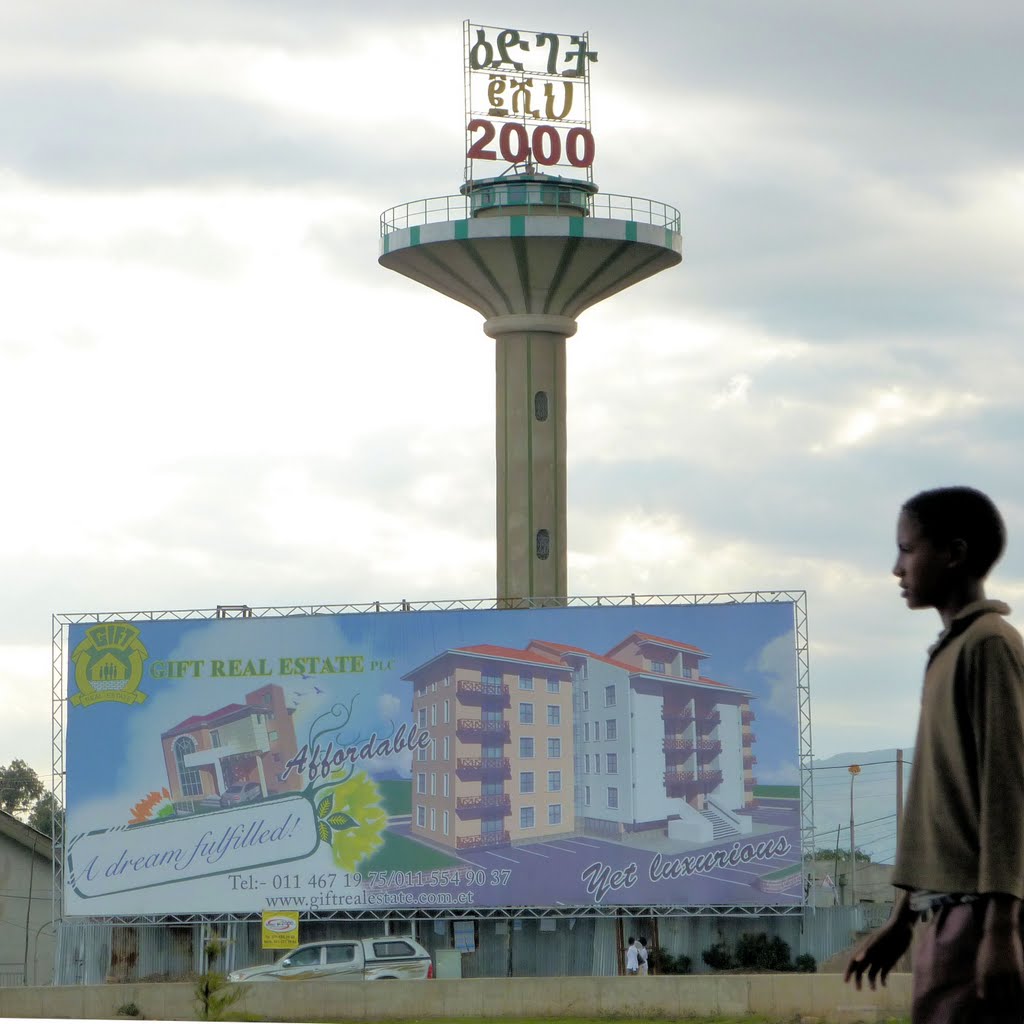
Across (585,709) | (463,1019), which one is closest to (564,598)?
(585,709)

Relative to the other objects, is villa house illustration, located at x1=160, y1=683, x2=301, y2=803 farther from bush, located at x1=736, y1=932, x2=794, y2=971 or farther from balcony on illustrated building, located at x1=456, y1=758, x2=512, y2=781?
bush, located at x1=736, y1=932, x2=794, y2=971

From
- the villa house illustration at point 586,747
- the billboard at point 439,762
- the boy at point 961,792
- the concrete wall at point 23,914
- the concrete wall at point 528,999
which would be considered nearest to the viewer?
the boy at point 961,792

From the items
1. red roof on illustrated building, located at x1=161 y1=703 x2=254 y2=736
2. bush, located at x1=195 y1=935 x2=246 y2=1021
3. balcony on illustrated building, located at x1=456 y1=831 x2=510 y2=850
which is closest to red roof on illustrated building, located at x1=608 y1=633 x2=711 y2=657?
balcony on illustrated building, located at x1=456 y1=831 x2=510 y2=850

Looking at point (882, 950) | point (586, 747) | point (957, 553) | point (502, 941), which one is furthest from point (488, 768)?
point (957, 553)

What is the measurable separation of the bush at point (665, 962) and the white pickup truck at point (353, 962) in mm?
5810

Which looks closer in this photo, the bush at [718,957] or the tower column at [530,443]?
the bush at [718,957]

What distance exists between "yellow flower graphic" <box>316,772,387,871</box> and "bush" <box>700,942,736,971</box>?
8.34 metres

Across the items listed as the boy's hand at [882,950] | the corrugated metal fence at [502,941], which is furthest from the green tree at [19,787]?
the boy's hand at [882,950]

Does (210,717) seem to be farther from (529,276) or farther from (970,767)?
(970,767)

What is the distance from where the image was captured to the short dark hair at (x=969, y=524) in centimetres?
575

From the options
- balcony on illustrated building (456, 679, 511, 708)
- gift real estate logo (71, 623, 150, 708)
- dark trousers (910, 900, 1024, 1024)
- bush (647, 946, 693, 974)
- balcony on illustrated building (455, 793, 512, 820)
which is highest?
gift real estate logo (71, 623, 150, 708)

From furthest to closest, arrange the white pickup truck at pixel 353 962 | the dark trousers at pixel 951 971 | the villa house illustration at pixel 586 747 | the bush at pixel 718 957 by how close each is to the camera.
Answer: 1. the bush at pixel 718 957
2. the villa house illustration at pixel 586 747
3. the white pickup truck at pixel 353 962
4. the dark trousers at pixel 951 971

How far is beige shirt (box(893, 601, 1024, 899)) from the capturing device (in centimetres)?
527

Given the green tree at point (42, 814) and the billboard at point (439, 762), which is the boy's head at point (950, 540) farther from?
the green tree at point (42, 814)
